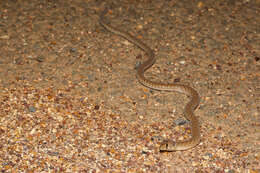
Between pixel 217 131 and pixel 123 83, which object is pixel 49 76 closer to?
pixel 123 83

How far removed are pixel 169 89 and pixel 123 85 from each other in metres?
1.04

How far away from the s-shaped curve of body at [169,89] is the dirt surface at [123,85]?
0.14 meters

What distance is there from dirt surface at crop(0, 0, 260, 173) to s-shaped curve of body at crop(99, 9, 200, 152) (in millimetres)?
143

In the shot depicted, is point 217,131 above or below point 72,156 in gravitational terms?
above

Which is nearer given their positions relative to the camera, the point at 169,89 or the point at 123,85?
the point at 169,89

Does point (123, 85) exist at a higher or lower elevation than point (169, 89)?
lower

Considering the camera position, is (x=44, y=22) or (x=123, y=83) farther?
(x=44, y=22)

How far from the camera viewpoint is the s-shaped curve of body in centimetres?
618

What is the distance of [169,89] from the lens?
7.69m

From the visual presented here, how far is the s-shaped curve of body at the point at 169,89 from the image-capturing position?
6.18 metres

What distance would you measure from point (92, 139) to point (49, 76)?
2.30 metres

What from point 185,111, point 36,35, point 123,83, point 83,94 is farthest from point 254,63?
point 36,35

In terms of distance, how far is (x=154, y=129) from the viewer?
22.2ft

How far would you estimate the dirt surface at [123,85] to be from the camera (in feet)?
20.3
